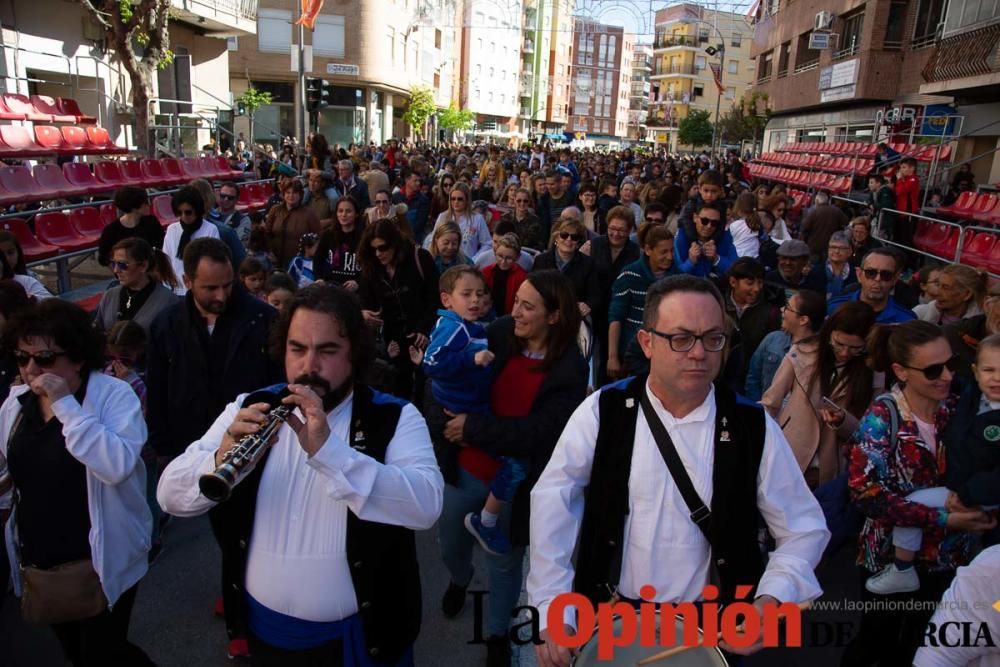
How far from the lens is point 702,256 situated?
5977 mm

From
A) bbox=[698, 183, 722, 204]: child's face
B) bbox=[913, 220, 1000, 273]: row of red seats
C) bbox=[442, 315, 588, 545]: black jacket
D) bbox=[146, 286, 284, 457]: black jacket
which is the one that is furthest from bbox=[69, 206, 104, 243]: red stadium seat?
bbox=[913, 220, 1000, 273]: row of red seats

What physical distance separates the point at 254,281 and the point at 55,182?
8.70 meters

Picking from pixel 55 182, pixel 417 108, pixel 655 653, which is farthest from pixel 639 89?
pixel 655 653

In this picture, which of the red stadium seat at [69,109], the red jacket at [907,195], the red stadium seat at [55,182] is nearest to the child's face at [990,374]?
the red jacket at [907,195]

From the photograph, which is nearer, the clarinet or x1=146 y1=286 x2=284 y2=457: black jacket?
the clarinet

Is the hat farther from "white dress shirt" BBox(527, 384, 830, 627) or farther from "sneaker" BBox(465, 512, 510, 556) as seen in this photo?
"white dress shirt" BBox(527, 384, 830, 627)

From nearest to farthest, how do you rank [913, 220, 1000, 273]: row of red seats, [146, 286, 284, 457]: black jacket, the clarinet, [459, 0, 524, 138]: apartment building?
1. the clarinet
2. [146, 286, 284, 457]: black jacket
3. [913, 220, 1000, 273]: row of red seats
4. [459, 0, 524, 138]: apartment building

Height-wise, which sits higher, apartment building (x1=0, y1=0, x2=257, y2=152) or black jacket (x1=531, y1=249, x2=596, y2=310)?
apartment building (x1=0, y1=0, x2=257, y2=152)

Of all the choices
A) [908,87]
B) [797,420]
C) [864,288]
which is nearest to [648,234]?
[864,288]

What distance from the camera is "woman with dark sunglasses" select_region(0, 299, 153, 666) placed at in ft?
8.70

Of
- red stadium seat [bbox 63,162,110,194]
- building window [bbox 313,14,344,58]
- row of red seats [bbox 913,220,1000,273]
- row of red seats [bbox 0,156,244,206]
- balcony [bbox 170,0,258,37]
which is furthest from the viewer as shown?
building window [bbox 313,14,344,58]

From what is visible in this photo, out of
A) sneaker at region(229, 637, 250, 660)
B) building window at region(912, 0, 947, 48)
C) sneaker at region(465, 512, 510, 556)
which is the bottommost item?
sneaker at region(229, 637, 250, 660)

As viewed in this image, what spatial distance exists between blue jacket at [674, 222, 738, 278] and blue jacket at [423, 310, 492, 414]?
299cm

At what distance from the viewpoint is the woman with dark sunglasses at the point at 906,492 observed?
2809 millimetres
